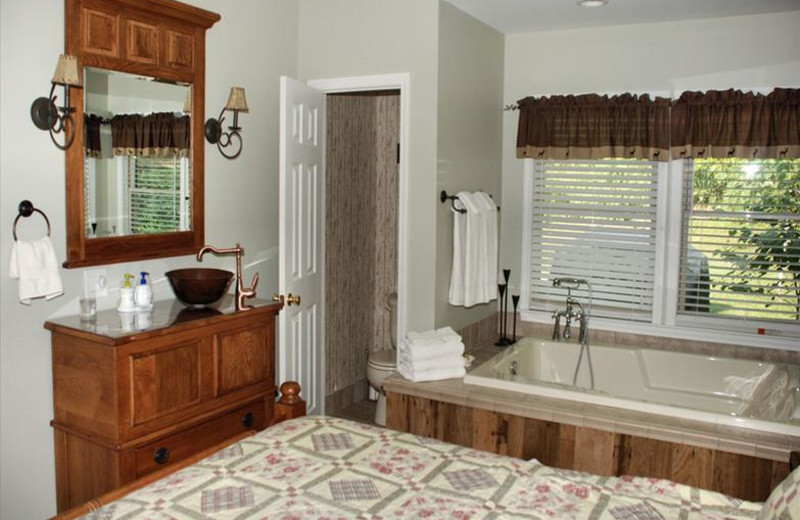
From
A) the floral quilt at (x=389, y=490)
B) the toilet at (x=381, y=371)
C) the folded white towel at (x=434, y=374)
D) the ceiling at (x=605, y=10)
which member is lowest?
the toilet at (x=381, y=371)

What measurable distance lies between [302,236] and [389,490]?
2.06m

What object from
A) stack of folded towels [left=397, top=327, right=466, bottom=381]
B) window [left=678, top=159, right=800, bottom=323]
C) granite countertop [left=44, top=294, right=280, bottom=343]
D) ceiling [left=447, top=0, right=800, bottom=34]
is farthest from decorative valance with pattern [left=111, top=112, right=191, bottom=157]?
window [left=678, top=159, right=800, bottom=323]

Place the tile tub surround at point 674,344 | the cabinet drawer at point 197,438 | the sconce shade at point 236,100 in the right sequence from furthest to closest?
the tile tub surround at point 674,344 → the sconce shade at point 236,100 → the cabinet drawer at point 197,438

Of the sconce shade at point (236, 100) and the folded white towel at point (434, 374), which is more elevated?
the sconce shade at point (236, 100)

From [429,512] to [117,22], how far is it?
237 cm

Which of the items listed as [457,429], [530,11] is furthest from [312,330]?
[530,11]

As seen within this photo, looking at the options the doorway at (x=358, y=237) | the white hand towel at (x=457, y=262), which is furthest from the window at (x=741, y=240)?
the doorway at (x=358, y=237)

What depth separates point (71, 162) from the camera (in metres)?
2.85

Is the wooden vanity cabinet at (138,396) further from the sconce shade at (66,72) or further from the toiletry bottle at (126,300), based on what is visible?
the sconce shade at (66,72)

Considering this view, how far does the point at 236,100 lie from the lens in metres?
3.48

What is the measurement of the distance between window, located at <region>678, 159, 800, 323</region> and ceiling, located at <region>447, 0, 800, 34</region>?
32.5 inches

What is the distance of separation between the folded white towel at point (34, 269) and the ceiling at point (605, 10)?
2.42m

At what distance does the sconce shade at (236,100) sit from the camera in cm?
348

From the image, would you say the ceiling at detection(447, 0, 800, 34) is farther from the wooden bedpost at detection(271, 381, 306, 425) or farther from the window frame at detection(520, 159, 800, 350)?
the wooden bedpost at detection(271, 381, 306, 425)
